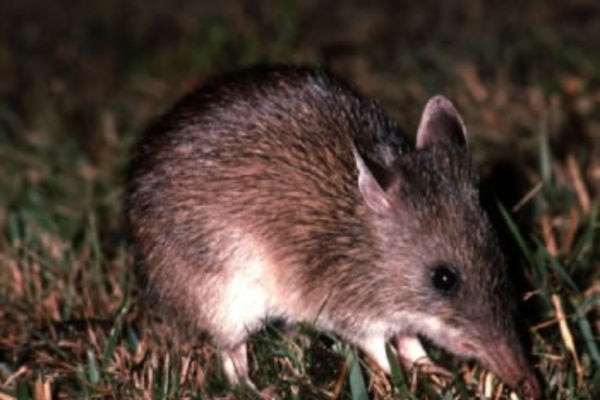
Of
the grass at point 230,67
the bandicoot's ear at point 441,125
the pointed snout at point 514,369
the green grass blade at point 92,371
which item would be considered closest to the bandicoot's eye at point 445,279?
the pointed snout at point 514,369

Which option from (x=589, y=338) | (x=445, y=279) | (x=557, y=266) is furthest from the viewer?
(x=557, y=266)

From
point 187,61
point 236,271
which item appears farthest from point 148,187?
point 187,61

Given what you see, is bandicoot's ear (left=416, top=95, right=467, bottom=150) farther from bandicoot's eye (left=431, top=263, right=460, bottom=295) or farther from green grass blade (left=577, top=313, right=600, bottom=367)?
green grass blade (left=577, top=313, right=600, bottom=367)

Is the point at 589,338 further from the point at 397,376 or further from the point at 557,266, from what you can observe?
the point at 397,376

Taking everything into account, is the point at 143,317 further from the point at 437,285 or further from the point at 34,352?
the point at 437,285

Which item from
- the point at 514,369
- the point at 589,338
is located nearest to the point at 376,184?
the point at 514,369

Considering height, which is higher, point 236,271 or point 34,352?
point 236,271
